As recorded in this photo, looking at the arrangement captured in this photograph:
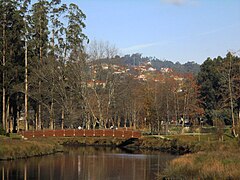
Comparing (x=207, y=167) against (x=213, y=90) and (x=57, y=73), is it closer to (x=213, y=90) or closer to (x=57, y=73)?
(x=57, y=73)

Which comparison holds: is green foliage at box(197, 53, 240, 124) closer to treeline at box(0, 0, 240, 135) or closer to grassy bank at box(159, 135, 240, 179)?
treeline at box(0, 0, 240, 135)

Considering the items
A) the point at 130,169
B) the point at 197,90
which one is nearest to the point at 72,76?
the point at 197,90

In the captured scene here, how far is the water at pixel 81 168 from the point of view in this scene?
32812mm

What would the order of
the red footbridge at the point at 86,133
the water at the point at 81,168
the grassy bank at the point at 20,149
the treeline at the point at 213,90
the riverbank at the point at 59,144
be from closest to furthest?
1. the water at the point at 81,168
2. the grassy bank at the point at 20,149
3. the riverbank at the point at 59,144
4. the red footbridge at the point at 86,133
5. the treeline at the point at 213,90

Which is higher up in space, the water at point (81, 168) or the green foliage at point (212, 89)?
the green foliage at point (212, 89)

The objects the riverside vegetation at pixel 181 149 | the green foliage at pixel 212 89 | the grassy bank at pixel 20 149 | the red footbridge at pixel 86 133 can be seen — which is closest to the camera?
the riverside vegetation at pixel 181 149

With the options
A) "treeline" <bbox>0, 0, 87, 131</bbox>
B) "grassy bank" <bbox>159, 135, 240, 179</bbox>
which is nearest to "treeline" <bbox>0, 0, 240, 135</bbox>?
"treeline" <bbox>0, 0, 87, 131</bbox>

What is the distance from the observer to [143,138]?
64188 millimetres

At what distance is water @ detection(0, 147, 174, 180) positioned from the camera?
32.8 m

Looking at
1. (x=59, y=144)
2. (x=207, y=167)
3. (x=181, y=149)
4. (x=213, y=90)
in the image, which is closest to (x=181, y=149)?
(x=181, y=149)

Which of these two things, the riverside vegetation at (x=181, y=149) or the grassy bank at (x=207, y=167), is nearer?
the grassy bank at (x=207, y=167)

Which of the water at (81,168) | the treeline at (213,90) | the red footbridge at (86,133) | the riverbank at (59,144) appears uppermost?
the treeline at (213,90)

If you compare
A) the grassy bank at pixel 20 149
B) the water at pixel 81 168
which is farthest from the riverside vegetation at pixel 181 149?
the water at pixel 81 168

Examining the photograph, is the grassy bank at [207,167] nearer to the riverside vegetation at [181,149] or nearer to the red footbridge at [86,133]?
the riverside vegetation at [181,149]
